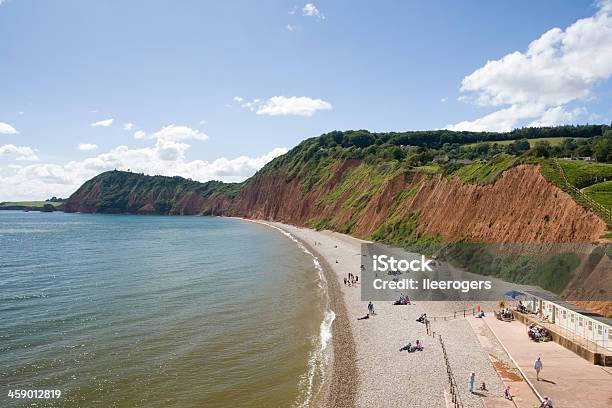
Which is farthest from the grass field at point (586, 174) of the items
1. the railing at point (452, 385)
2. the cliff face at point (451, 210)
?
the railing at point (452, 385)

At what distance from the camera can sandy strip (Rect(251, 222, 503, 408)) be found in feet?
64.2

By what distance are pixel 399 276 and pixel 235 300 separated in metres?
17.8

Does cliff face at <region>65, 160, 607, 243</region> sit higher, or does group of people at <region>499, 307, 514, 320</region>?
cliff face at <region>65, 160, 607, 243</region>

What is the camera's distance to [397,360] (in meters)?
24.0

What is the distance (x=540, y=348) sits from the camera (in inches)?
910

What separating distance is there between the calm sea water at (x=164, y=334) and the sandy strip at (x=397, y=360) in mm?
1504

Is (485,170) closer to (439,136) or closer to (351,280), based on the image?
(351,280)

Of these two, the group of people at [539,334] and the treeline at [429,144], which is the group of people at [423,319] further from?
the treeline at [429,144]

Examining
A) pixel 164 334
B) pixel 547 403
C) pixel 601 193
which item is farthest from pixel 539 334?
pixel 164 334

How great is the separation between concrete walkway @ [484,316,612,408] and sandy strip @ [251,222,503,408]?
168 cm

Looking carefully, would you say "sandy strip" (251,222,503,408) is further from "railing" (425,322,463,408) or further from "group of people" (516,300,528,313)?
"group of people" (516,300,528,313)

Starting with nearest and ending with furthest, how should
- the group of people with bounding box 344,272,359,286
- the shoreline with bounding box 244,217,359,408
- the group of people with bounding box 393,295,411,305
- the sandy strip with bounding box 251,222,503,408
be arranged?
1. the sandy strip with bounding box 251,222,503,408
2. the shoreline with bounding box 244,217,359,408
3. the group of people with bounding box 393,295,411,305
4. the group of people with bounding box 344,272,359,286

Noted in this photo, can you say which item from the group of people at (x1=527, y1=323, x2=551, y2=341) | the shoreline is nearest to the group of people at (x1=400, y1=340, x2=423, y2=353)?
the shoreline

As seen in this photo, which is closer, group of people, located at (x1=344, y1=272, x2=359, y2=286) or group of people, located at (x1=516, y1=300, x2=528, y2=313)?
group of people, located at (x1=516, y1=300, x2=528, y2=313)
